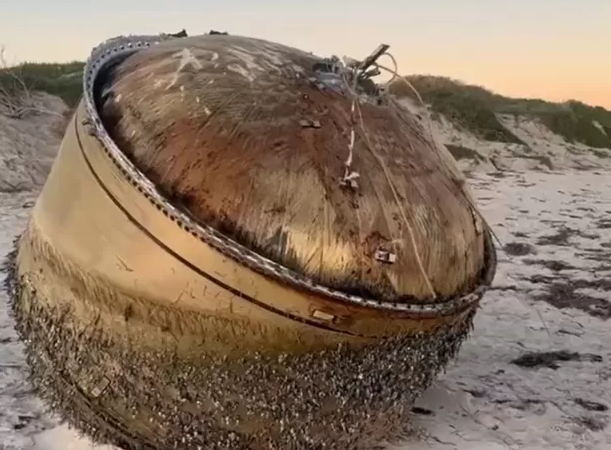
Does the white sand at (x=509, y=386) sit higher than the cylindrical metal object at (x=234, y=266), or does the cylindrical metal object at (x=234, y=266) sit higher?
the cylindrical metal object at (x=234, y=266)

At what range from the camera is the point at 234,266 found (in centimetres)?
308

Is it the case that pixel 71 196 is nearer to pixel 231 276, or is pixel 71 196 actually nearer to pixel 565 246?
pixel 231 276

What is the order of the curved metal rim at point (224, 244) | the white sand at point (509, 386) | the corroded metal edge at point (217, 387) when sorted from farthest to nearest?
the white sand at point (509, 386), the corroded metal edge at point (217, 387), the curved metal rim at point (224, 244)

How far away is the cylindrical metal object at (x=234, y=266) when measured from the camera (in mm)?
3139

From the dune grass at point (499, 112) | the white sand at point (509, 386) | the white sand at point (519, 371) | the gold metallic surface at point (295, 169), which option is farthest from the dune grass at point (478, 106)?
the gold metallic surface at point (295, 169)

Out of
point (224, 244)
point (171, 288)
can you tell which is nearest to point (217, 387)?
point (171, 288)

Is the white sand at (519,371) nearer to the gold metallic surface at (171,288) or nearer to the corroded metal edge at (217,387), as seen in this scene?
the corroded metal edge at (217,387)

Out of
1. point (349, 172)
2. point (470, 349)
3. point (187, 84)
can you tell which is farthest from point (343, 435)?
point (470, 349)

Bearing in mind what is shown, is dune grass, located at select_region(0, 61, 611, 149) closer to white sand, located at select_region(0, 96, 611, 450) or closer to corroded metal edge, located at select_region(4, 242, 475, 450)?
white sand, located at select_region(0, 96, 611, 450)

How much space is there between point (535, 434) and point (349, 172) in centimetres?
204

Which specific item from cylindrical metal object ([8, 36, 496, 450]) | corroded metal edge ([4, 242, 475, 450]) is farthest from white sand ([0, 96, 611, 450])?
cylindrical metal object ([8, 36, 496, 450])

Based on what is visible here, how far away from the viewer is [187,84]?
3.47 metres

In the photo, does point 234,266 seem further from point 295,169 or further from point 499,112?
point 499,112

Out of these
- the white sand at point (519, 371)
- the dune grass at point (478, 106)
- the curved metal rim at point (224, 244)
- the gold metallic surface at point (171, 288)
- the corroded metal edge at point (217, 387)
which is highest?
the curved metal rim at point (224, 244)
